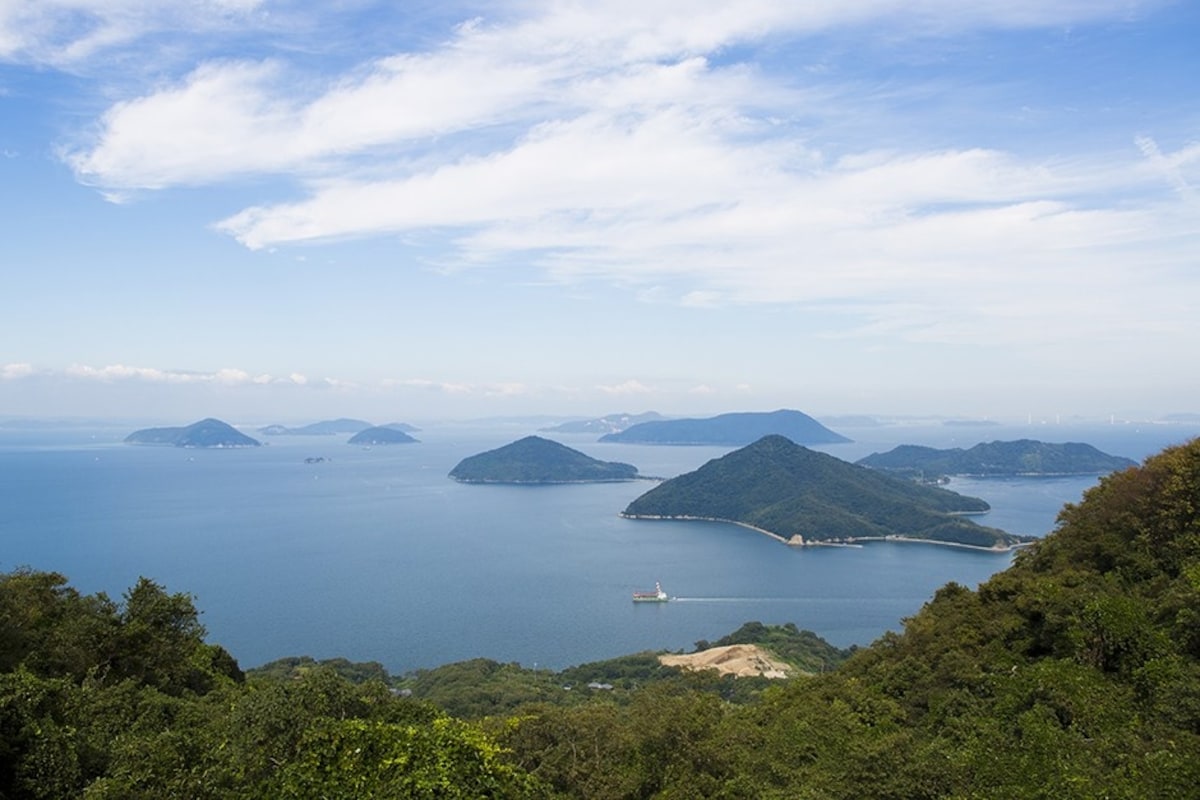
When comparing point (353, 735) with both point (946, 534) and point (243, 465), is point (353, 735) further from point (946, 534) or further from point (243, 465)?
point (243, 465)

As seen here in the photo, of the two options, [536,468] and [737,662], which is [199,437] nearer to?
[536,468]

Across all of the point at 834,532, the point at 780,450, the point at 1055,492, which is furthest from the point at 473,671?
the point at 1055,492

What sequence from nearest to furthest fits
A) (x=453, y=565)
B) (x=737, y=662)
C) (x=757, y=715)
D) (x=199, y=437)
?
(x=757, y=715), (x=737, y=662), (x=453, y=565), (x=199, y=437)

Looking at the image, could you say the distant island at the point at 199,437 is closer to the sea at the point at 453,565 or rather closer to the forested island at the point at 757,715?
the sea at the point at 453,565

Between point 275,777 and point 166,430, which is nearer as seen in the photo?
point 275,777

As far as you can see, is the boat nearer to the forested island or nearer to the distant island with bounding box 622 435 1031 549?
the distant island with bounding box 622 435 1031 549

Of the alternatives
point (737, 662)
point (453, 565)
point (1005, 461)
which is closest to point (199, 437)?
point (453, 565)

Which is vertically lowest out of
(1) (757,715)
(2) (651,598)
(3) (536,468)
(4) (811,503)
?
(2) (651,598)
